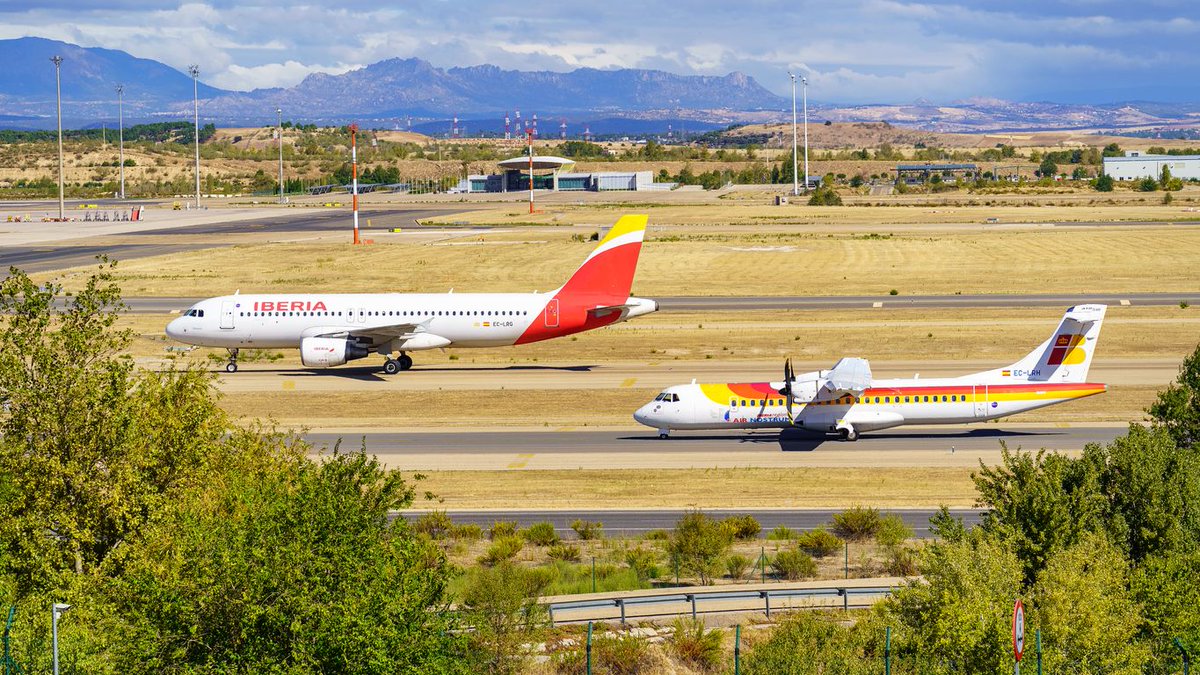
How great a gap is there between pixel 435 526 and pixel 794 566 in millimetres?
12686

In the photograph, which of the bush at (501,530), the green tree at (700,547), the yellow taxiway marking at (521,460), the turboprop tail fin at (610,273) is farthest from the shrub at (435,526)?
the turboprop tail fin at (610,273)

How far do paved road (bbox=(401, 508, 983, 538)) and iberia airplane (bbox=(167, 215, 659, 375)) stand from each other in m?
23.1

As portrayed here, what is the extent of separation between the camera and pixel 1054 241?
135m

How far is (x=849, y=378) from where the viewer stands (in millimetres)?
57469

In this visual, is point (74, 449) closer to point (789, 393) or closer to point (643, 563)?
point (643, 563)

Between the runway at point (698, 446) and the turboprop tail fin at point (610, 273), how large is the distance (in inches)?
453

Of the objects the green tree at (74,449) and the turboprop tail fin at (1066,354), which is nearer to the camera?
the green tree at (74,449)

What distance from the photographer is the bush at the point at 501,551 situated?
42375mm

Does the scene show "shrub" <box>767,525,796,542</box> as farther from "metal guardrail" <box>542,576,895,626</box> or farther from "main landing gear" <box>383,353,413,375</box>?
"main landing gear" <box>383,353,413,375</box>

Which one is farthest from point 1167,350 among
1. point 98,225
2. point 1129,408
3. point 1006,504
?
point 98,225

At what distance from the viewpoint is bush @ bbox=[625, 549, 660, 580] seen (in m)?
41.1

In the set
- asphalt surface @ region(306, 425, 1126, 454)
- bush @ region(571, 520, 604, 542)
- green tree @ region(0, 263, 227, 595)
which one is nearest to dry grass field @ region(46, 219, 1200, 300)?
asphalt surface @ region(306, 425, 1126, 454)

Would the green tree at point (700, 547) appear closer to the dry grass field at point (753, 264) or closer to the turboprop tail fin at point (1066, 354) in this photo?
the turboprop tail fin at point (1066, 354)

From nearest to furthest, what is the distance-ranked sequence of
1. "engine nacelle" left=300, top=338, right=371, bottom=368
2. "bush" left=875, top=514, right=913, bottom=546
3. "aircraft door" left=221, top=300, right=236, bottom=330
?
"bush" left=875, top=514, right=913, bottom=546 → "engine nacelle" left=300, top=338, right=371, bottom=368 → "aircraft door" left=221, top=300, right=236, bottom=330
